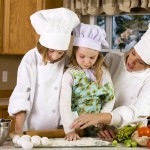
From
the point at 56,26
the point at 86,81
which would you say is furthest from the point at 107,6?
the point at 56,26

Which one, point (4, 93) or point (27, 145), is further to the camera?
point (4, 93)

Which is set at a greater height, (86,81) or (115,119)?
(86,81)

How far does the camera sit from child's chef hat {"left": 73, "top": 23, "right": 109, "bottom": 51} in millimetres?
1843

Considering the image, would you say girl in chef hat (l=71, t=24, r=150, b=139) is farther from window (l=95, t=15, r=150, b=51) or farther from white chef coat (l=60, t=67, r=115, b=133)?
window (l=95, t=15, r=150, b=51)

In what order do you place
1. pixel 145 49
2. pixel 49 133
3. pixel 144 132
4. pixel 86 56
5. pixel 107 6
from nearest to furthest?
pixel 144 132 → pixel 49 133 → pixel 86 56 → pixel 145 49 → pixel 107 6

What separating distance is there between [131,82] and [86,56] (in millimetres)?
341

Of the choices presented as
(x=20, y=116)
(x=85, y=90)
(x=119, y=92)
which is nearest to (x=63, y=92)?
(x=85, y=90)

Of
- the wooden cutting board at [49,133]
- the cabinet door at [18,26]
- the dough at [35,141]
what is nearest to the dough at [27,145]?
the dough at [35,141]

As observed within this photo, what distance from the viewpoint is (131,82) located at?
6.75 feet

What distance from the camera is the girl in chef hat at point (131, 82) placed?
1.83 meters

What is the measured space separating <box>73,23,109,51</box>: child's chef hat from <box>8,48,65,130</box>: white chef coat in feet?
0.55

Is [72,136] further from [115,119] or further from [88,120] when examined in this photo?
[115,119]

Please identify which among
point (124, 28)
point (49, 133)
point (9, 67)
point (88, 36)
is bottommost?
point (9, 67)

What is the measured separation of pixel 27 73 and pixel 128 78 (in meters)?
0.56
